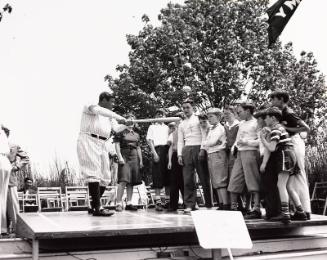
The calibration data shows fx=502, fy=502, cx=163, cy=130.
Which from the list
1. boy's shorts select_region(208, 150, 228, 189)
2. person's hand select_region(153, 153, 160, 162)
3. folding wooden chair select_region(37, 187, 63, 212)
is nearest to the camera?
boy's shorts select_region(208, 150, 228, 189)

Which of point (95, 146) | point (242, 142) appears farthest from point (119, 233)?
point (242, 142)

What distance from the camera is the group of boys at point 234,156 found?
6.27 m

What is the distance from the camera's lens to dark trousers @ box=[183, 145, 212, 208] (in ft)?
25.1

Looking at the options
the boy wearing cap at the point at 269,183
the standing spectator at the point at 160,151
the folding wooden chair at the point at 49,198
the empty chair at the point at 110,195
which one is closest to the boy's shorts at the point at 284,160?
the boy wearing cap at the point at 269,183

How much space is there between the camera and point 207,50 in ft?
78.2

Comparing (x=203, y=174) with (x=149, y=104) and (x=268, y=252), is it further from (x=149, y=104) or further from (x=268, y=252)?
(x=149, y=104)

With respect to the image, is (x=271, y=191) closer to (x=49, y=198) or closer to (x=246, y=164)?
(x=246, y=164)

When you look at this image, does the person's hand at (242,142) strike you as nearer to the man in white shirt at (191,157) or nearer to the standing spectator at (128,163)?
the man in white shirt at (191,157)

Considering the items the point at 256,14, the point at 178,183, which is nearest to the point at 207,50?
the point at 256,14

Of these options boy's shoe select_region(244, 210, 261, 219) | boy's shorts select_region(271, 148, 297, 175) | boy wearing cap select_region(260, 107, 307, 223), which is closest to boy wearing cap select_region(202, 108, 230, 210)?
boy's shoe select_region(244, 210, 261, 219)

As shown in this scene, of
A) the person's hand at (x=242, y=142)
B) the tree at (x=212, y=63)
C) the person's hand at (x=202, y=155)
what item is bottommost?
the person's hand at (x=202, y=155)

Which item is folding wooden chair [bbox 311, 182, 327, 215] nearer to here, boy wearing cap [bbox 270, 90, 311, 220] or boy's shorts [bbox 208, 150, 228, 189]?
boy's shorts [bbox 208, 150, 228, 189]

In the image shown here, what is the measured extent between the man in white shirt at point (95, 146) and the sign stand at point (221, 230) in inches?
79.8

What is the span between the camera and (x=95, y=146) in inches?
270
